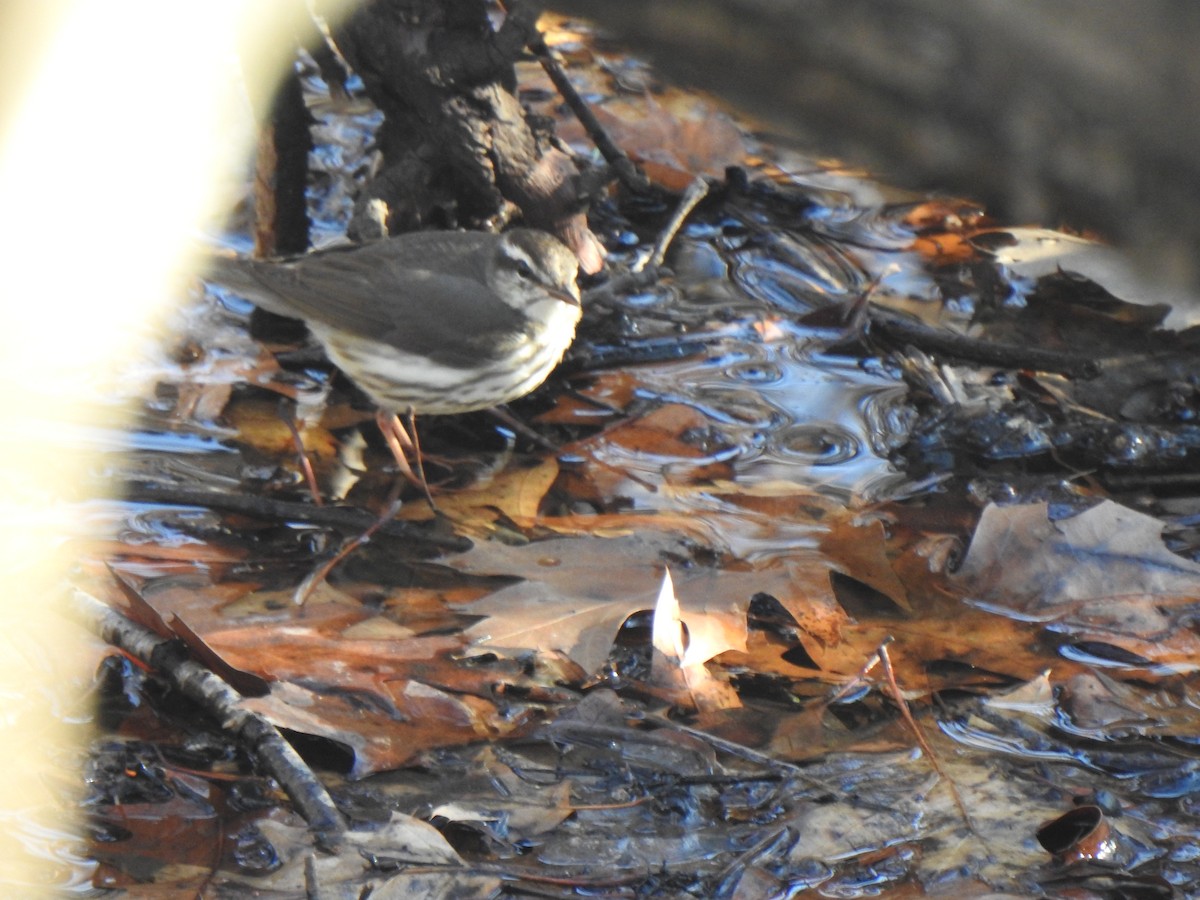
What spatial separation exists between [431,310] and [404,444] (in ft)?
1.68

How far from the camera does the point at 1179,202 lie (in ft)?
3.76

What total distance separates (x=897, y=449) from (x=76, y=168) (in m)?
3.83

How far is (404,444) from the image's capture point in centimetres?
443

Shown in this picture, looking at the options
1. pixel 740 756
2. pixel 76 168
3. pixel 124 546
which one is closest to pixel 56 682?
pixel 124 546

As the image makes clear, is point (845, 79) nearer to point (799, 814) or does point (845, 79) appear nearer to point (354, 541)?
point (799, 814)

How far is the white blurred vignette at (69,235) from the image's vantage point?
2.92 meters

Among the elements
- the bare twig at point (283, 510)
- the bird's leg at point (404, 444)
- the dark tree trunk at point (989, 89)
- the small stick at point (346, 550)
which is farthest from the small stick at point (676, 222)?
the dark tree trunk at point (989, 89)

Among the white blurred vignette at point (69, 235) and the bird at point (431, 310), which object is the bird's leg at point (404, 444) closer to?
the bird at point (431, 310)

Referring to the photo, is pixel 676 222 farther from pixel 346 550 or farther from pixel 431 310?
pixel 346 550

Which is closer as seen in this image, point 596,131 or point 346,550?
point 346,550

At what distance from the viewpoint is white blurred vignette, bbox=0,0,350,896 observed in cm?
292

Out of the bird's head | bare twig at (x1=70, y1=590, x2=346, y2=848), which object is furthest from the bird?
bare twig at (x1=70, y1=590, x2=346, y2=848)

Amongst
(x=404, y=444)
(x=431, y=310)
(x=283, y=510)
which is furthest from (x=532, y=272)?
(x=283, y=510)

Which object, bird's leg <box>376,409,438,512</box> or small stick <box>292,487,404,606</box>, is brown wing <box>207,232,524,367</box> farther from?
small stick <box>292,487,404,606</box>
